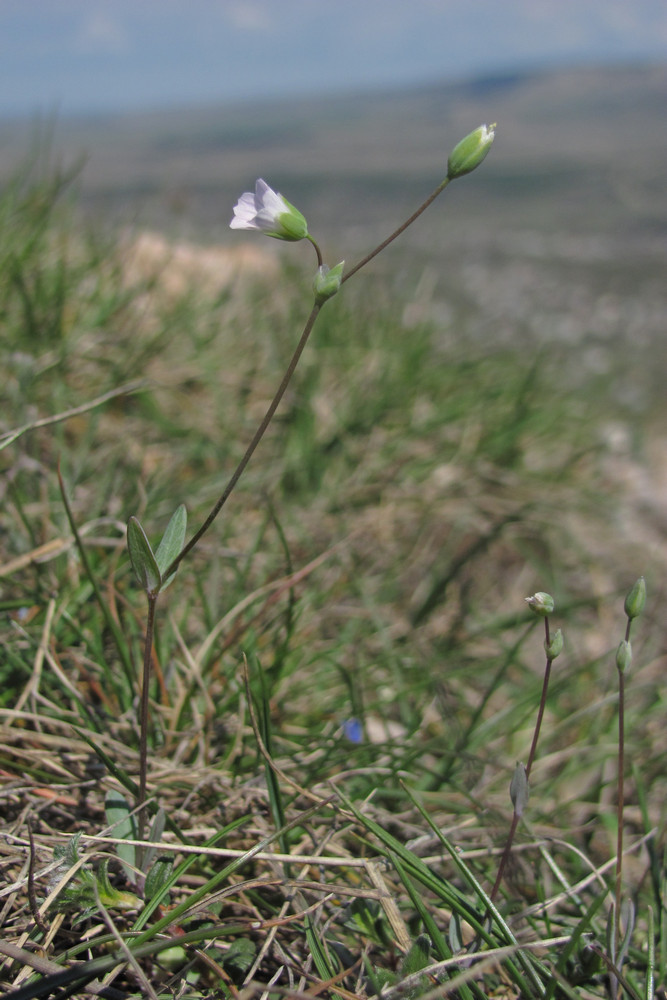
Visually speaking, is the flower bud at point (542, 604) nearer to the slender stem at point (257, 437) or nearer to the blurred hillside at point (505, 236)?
the slender stem at point (257, 437)

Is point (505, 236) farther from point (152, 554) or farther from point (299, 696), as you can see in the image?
point (152, 554)

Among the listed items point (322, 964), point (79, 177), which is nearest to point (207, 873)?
point (322, 964)

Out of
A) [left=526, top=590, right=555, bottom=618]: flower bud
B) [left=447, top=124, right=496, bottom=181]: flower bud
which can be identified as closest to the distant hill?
[left=447, top=124, right=496, bottom=181]: flower bud

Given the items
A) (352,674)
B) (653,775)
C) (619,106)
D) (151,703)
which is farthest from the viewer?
(619,106)

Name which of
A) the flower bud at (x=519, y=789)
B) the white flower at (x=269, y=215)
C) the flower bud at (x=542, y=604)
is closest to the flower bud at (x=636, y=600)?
the flower bud at (x=542, y=604)

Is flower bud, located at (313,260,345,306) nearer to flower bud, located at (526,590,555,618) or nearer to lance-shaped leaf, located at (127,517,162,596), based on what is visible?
lance-shaped leaf, located at (127,517,162,596)

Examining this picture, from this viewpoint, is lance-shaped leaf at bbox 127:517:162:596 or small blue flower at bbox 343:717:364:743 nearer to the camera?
lance-shaped leaf at bbox 127:517:162:596

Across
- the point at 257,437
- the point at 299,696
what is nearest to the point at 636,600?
the point at 257,437

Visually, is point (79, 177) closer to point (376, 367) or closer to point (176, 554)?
point (376, 367)
